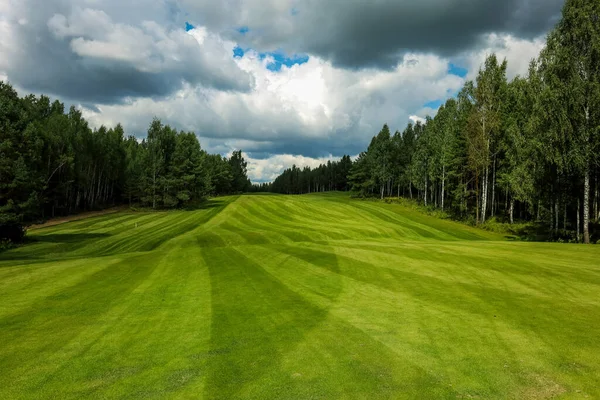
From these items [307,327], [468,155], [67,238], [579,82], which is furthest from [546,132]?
[67,238]

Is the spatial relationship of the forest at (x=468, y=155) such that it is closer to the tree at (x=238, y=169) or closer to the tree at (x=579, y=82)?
the tree at (x=579, y=82)

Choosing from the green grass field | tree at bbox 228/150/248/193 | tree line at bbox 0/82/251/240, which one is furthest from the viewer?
tree at bbox 228/150/248/193

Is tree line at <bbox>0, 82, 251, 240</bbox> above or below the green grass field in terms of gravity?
above

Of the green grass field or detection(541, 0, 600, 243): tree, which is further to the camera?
detection(541, 0, 600, 243): tree

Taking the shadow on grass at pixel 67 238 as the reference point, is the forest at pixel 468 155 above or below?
above

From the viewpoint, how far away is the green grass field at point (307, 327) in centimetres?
645

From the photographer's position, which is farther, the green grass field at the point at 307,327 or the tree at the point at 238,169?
the tree at the point at 238,169

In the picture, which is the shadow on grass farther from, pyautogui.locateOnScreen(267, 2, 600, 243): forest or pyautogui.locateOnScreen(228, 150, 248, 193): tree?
pyautogui.locateOnScreen(228, 150, 248, 193): tree

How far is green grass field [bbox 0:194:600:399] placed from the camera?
6.45 meters

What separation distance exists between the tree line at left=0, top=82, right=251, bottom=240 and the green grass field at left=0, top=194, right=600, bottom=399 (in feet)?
81.4

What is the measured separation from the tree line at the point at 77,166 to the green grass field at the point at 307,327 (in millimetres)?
24825

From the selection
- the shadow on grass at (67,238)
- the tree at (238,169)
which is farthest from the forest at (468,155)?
the tree at (238,169)

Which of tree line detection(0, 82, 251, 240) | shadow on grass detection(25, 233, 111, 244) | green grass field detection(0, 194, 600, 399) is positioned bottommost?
shadow on grass detection(25, 233, 111, 244)

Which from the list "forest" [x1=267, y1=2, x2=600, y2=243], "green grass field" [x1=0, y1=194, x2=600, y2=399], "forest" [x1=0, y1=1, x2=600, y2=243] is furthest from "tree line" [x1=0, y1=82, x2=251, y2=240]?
"forest" [x1=267, y1=2, x2=600, y2=243]
